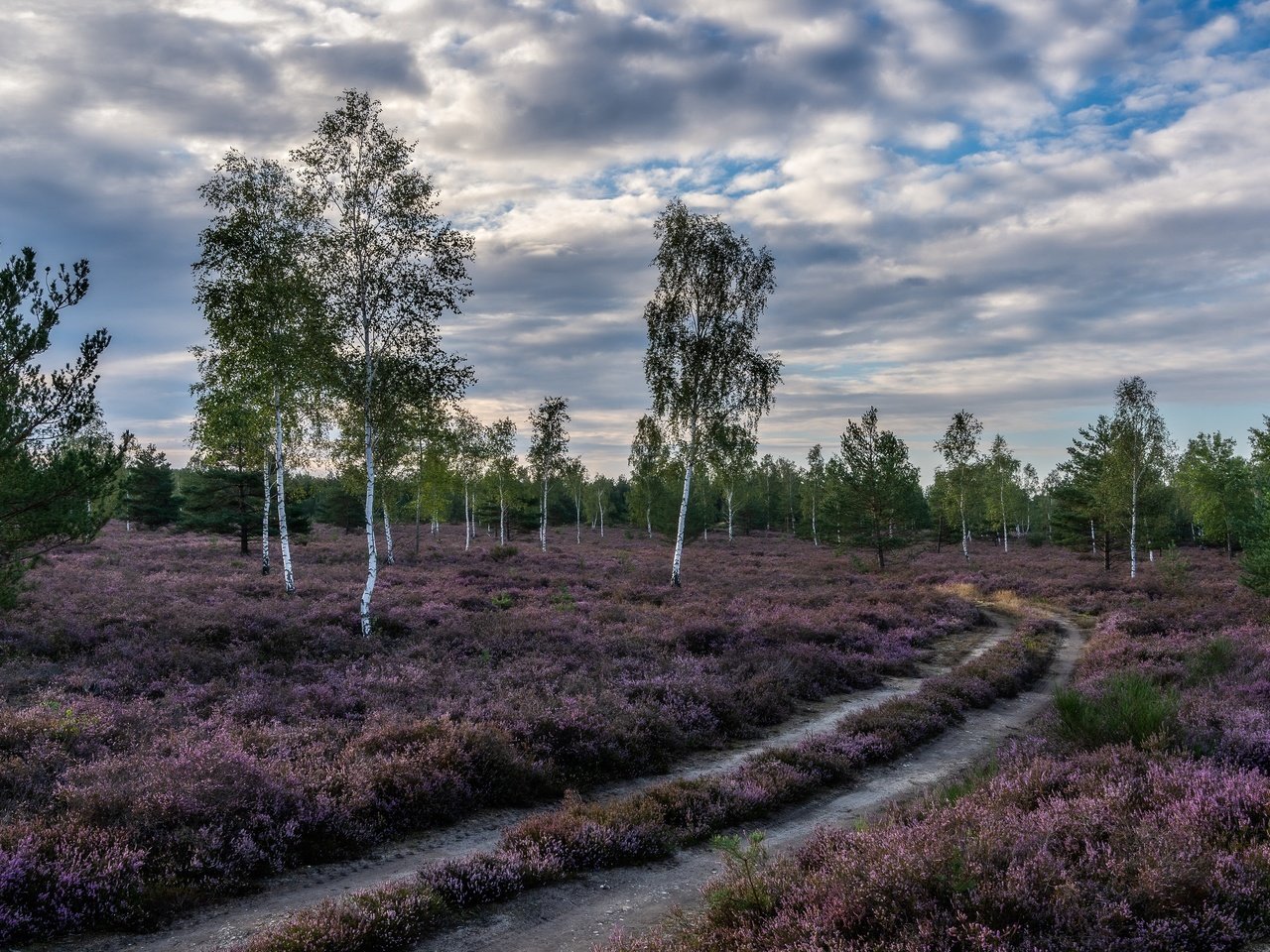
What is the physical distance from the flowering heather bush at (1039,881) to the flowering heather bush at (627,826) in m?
2.03

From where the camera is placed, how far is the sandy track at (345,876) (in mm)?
6250

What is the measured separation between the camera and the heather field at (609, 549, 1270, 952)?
4.88 m

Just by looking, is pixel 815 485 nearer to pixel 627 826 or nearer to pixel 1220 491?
pixel 1220 491

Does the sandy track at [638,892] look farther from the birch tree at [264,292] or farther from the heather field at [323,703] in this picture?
the birch tree at [264,292]

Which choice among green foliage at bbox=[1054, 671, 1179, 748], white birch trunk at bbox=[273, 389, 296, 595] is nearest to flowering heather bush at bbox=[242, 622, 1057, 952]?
green foliage at bbox=[1054, 671, 1179, 748]

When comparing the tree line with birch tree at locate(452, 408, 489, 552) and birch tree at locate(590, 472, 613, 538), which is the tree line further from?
birch tree at locate(590, 472, 613, 538)

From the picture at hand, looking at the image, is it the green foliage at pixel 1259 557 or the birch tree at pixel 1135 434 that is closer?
the green foliage at pixel 1259 557

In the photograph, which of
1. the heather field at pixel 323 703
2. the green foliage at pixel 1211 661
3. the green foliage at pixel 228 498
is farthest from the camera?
the green foliage at pixel 228 498

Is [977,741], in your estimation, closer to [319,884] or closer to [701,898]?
[701,898]

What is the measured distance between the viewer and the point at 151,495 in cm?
5862

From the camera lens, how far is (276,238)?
25156 millimetres

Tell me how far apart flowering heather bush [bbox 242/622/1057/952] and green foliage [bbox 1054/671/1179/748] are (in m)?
3.19

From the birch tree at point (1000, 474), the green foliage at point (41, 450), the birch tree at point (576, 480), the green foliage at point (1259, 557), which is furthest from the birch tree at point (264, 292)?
the birch tree at point (1000, 474)

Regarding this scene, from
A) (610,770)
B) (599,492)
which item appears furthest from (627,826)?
(599,492)
